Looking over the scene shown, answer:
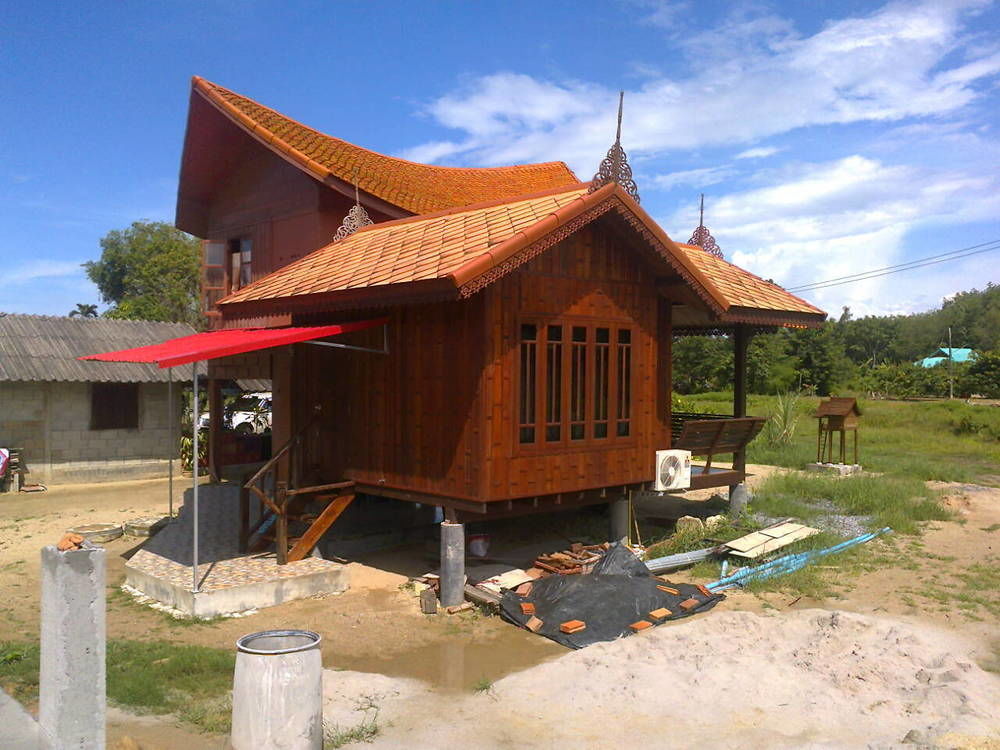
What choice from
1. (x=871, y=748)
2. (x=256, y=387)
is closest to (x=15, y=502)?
(x=256, y=387)

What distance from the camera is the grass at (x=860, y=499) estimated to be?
41.7ft

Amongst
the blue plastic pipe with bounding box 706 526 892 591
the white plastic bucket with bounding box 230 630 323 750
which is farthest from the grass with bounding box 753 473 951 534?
the white plastic bucket with bounding box 230 630 323 750

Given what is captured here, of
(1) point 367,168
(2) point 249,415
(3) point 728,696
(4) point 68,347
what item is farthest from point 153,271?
(3) point 728,696

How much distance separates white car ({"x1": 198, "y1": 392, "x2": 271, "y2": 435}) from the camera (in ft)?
75.4

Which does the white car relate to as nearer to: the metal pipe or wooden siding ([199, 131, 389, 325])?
wooden siding ([199, 131, 389, 325])

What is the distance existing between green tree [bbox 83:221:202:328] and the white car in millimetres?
17017

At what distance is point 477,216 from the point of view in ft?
34.0

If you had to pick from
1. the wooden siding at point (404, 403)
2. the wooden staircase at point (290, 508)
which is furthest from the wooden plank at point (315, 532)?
the wooden siding at point (404, 403)

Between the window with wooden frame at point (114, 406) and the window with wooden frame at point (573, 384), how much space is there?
42.0 feet

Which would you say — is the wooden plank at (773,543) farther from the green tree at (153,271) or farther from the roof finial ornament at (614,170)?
the green tree at (153,271)

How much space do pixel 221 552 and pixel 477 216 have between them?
5438mm

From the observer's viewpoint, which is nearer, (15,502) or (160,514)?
(160,514)

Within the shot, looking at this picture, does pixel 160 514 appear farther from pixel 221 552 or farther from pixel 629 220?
pixel 629 220

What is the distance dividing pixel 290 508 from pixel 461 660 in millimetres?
3997
